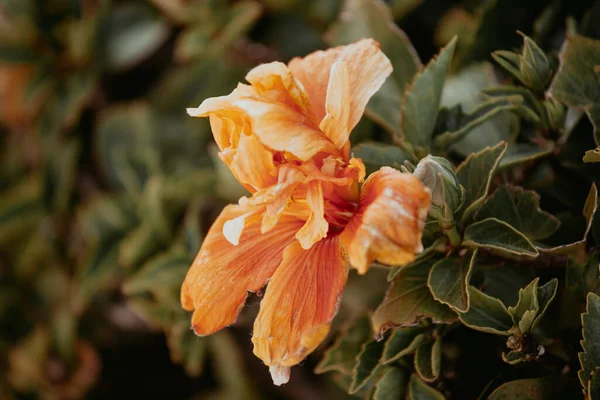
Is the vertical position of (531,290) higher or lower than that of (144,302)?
A: higher

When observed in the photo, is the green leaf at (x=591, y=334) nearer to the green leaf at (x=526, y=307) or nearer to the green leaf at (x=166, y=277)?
the green leaf at (x=526, y=307)

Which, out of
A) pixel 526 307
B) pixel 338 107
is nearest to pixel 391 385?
pixel 526 307

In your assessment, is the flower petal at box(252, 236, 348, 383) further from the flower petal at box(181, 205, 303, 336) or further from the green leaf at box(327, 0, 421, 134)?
the green leaf at box(327, 0, 421, 134)

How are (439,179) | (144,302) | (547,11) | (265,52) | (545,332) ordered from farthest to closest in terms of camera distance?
1. (265,52)
2. (144,302)
3. (547,11)
4. (545,332)
5. (439,179)

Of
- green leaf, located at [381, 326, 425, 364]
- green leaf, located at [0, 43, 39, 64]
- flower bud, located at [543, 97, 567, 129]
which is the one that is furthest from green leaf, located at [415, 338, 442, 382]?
green leaf, located at [0, 43, 39, 64]

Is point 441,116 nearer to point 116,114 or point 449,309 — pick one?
point 449,309

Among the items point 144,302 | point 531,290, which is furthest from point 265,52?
point 531,290

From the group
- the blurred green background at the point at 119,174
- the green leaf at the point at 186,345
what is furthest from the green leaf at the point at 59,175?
the green leaf at the point at 186,345
